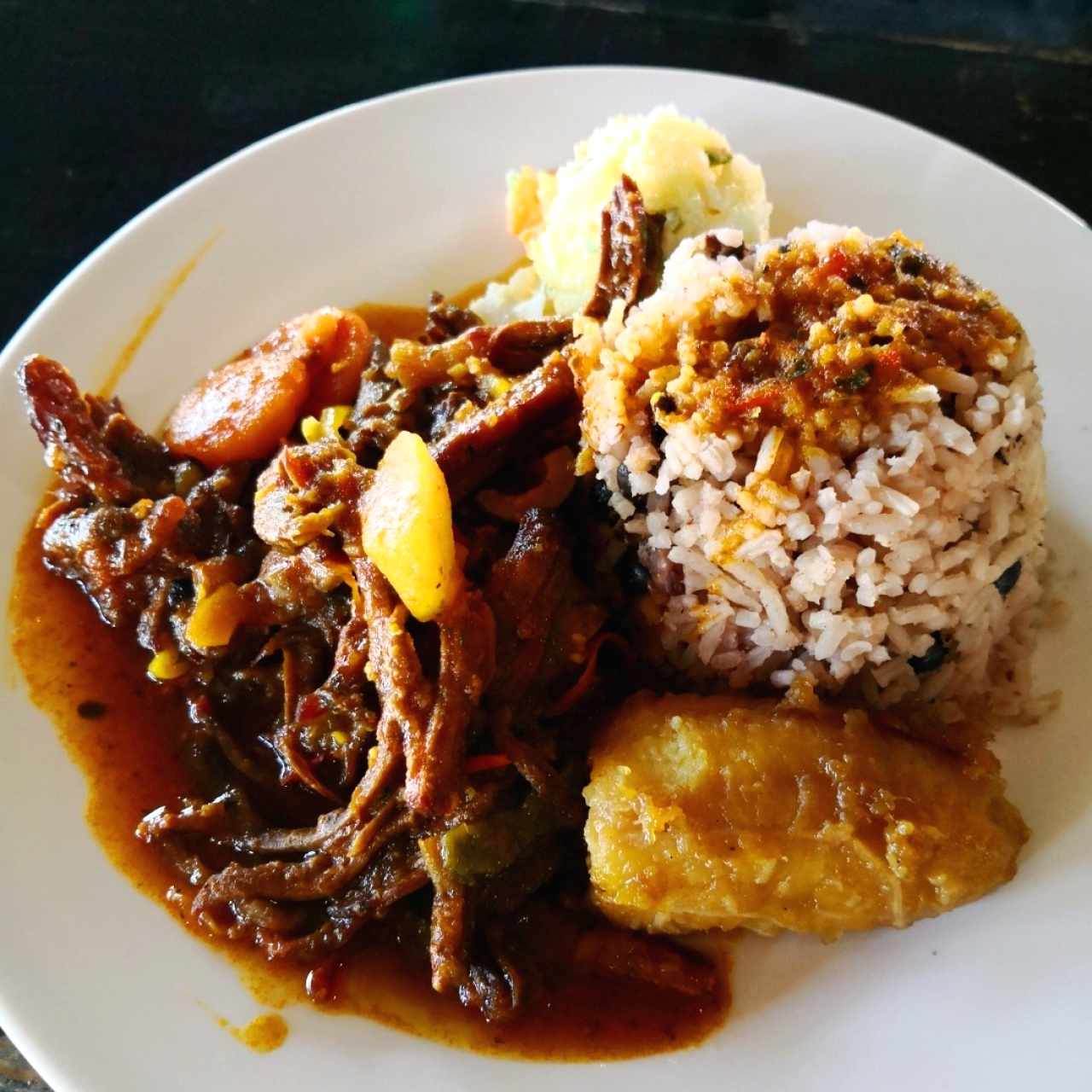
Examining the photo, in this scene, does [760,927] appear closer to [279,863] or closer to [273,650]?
[279,863]

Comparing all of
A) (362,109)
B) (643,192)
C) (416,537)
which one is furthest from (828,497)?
(362,109)

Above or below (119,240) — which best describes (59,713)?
below

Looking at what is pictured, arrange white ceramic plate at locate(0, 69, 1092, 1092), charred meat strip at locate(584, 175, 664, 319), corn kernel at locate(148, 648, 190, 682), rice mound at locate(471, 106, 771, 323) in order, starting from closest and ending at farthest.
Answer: white ceramic plate at locate(0, 69, 1092, 1092)
corn kernel at locate(148, 648, 190, 682)
charred meat strip at locate(584, 175, 664, 319)
rice mound at locate(471, 106, 771, 323)

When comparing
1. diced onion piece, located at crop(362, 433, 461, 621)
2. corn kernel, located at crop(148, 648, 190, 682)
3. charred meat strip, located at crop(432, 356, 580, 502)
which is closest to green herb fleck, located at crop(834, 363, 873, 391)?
charred meat strip, located at crop(432, 356, 580, 502)

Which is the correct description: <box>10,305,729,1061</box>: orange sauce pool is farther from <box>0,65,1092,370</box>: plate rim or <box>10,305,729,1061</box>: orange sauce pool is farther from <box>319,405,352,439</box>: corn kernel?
<box>0,65,1092,370</box>: plate rim

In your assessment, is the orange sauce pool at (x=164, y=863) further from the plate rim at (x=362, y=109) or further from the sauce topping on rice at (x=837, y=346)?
the sauce topping on rice at (x=837, y=346)

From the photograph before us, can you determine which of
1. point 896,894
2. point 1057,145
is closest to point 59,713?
point 896,894
